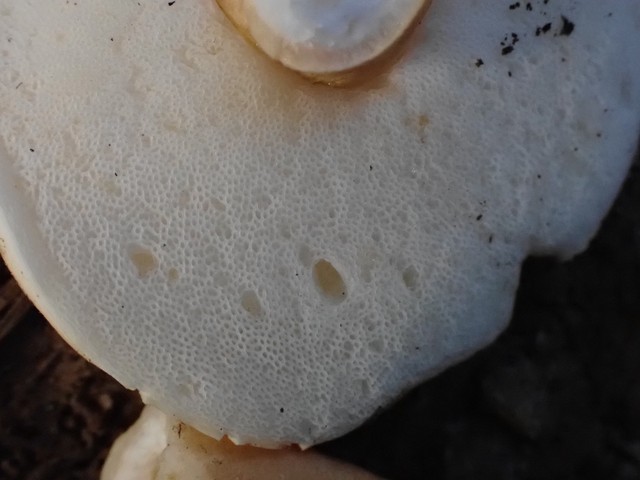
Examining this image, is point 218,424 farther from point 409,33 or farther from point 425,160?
point 409,33

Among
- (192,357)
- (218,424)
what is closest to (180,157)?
(192,357)

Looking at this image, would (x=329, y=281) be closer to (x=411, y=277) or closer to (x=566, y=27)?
(x=411, y=277)

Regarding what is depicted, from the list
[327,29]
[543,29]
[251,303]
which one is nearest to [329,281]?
[251,303]

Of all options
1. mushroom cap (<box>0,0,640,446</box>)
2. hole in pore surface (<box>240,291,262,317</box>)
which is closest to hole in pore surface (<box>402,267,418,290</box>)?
mushroom cap (<box>0,0,640,446</box>)

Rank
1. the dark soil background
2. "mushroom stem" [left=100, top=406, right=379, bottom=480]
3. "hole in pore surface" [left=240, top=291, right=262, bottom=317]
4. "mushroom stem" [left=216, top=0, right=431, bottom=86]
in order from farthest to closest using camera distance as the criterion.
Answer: the dark soil background
"mushroom stem" [left=100, top=406, right=379, bottom=480]
"hole in pore surface" [left=240, top=291, right=262, bottom=317]
"mushroom stem" [left=216, top=0, right=431, bottom=86]

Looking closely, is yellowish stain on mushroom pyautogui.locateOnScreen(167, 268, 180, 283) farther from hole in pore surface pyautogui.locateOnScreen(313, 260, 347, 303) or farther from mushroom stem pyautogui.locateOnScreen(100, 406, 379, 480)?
mushroom stem pyautogui.locateOnScreen(100, 406, 379, 480)

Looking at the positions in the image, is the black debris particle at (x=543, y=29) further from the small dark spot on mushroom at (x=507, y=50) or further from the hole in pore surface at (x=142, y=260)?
the hole in pore surface at (x=142, y=260)

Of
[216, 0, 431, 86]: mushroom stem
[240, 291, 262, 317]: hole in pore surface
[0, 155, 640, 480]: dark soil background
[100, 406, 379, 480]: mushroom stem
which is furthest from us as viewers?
[0, 155, 640, 480]: dark soil background
